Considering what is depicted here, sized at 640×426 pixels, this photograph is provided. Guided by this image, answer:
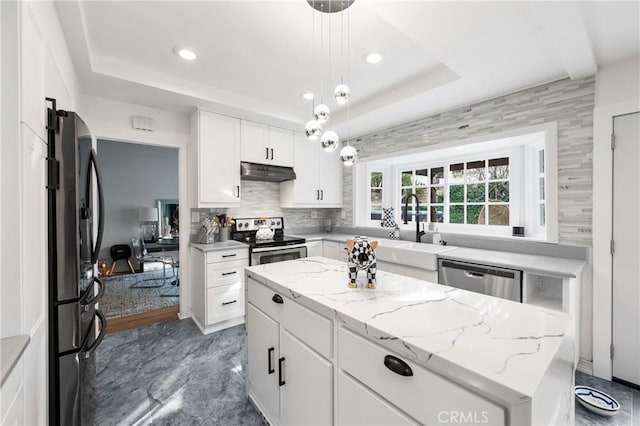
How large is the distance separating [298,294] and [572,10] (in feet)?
6.77

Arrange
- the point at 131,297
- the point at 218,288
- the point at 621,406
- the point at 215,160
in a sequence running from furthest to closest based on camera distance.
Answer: the point at 131,297 → the point at 215,160 → the point at 218,288 → the point at 621,406

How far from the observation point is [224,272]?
2.98 metres

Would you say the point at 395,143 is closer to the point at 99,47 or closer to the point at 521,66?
the point at 521,66

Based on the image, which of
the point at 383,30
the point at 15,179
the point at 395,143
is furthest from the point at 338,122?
the point at 15,179

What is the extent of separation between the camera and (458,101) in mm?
2771

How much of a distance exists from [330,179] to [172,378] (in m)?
3.14

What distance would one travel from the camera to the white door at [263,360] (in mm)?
1525

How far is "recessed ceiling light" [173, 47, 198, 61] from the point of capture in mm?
2131

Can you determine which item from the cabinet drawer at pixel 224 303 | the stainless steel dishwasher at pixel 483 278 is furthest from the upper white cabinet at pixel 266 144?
the stainless steel dishwasher at pixel 483 278

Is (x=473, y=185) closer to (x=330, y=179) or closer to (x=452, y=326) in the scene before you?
(x=330, y=179)

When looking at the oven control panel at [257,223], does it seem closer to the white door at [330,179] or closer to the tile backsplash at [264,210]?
the tile backsplash at [264,210]

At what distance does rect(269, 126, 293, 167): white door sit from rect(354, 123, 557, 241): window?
1.10 metres

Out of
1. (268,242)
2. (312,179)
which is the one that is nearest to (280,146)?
(312,179)

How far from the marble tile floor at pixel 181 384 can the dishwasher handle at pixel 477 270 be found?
91 centimetres
